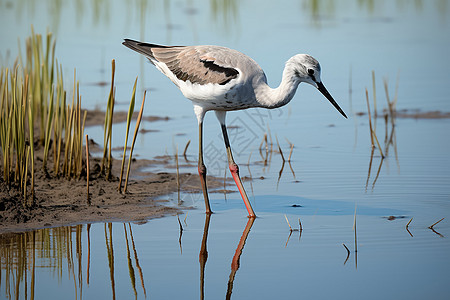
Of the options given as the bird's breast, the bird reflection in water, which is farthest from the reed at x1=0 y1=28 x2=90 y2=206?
the bird reflection in water

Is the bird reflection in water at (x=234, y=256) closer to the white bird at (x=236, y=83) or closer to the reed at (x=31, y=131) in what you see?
the white bird at (x=236, y=83)

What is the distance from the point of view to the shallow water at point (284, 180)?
17.9 ft

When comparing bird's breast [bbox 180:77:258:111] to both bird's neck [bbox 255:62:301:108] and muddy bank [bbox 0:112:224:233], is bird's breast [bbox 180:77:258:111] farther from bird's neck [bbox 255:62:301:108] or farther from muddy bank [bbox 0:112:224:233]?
muddy bank [bbox 0:112:224:233]

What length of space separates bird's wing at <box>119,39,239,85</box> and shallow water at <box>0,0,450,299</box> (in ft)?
3.94

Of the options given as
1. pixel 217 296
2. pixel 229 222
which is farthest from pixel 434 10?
pixel 217 296

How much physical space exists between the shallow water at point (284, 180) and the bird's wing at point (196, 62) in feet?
3.94

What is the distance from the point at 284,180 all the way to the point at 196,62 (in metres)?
1.58

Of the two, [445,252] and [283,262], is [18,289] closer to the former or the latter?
[283,262]

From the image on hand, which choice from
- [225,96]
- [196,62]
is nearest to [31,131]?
[196,62]

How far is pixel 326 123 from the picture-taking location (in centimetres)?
1043

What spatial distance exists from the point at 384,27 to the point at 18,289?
1202 centimetres

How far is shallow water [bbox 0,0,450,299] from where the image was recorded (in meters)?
5.47

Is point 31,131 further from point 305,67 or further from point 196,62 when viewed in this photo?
point 305,67

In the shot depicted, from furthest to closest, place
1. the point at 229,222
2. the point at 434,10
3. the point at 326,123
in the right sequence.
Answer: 1. the point at 434,10
2. the point at 326,123
3. the point at 229,222
